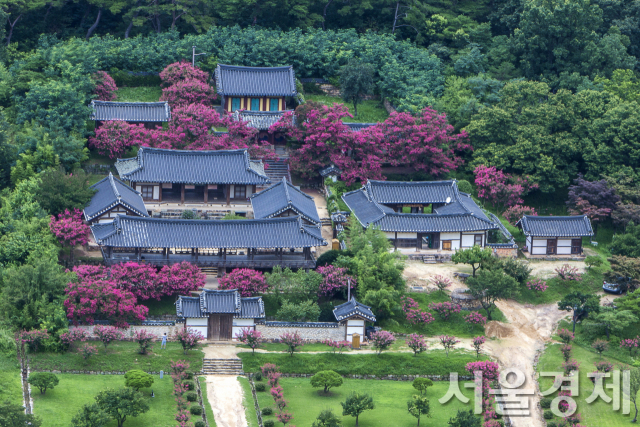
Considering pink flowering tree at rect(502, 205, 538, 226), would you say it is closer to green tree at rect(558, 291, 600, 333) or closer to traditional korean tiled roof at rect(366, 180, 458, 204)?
traditional korean tiled roof at rect(366, 180, 458, 204)

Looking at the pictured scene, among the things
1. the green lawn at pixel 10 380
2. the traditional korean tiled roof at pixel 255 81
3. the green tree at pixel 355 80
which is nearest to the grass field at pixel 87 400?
the green lawn at pixel 10 380

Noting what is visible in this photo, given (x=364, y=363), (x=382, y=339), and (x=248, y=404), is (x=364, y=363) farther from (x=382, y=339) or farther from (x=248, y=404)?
(x=248, y=404)

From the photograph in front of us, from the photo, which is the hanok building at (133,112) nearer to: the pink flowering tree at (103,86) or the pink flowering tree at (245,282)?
the pink flowering tree at (103,86)

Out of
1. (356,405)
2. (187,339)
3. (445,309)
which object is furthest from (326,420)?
(445,309)

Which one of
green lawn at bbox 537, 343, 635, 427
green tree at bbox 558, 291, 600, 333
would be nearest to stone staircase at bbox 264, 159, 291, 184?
green tree at bbox 558, 291, 600, 333

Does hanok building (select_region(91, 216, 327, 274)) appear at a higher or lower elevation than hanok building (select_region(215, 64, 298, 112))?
lower

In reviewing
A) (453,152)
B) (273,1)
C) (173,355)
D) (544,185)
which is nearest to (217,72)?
(273,1)

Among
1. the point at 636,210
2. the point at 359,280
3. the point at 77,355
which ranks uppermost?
the point at 636,210

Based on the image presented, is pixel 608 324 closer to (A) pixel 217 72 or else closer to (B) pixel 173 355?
(B) pixel 173 355
